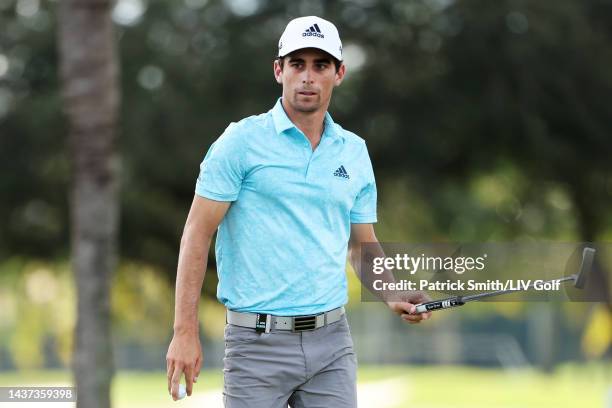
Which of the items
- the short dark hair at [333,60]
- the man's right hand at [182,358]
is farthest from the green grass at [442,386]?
the man's right hand at [182,358]

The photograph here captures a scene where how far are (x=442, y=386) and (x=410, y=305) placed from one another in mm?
37371

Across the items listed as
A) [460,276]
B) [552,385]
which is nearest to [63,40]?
[460,276]

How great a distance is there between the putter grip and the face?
0.81 meters

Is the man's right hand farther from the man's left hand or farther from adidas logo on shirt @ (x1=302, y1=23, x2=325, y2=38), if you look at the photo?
adidas logo on shirt @ (x1=302, y1=23, x2=325, y2=38)

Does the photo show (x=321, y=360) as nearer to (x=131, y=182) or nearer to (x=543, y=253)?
(x=543, y=253)

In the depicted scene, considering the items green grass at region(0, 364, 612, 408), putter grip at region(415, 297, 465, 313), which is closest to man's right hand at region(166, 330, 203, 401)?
putter grip at region(415, 297, 465, 313)

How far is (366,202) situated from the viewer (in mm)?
4227

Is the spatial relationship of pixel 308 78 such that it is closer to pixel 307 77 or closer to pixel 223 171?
pixel 307 77

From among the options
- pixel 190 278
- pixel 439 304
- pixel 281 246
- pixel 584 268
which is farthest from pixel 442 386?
pixel 190 278

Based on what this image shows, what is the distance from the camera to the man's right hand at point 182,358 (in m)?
3.71

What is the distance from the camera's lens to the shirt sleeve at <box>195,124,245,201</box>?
3775mm

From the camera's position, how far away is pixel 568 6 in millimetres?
16828

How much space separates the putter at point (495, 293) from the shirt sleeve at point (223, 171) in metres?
0.84

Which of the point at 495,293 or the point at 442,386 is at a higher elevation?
the point at 495,293
